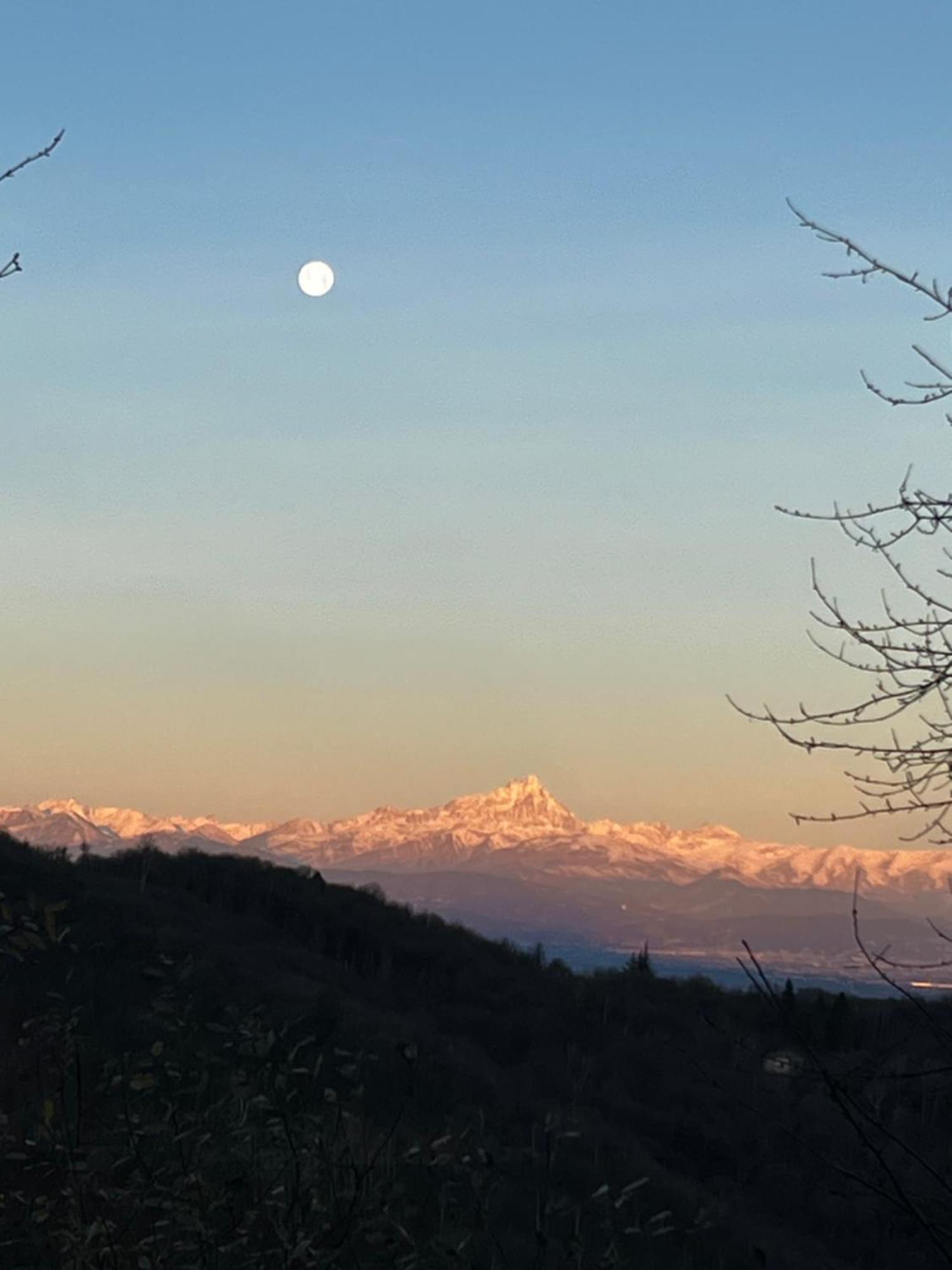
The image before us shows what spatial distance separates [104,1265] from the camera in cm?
697

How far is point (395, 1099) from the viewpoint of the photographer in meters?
15.3

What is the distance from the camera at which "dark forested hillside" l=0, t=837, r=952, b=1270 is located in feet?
24.2

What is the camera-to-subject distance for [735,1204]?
16.8m

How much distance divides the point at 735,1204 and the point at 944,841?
12476 millimetres

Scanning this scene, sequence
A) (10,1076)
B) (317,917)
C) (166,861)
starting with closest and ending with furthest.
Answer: (10,1076)
(317,917)
(166,861)

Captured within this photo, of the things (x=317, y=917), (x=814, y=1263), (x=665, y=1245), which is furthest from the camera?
(x=317, y=917)

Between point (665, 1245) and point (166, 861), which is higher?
point (166, 861)

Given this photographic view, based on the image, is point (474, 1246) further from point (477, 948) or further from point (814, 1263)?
point (477, 948)

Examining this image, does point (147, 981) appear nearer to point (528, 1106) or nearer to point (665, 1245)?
point (528, 1106)

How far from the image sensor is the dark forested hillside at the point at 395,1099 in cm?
737

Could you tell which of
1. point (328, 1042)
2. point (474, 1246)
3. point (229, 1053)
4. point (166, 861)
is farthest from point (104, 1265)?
point (166, 861)

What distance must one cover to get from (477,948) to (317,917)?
309 cm

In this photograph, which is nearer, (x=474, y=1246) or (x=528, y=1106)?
(x=474, y=1246)

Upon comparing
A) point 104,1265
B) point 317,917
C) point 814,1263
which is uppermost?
point 317,917
